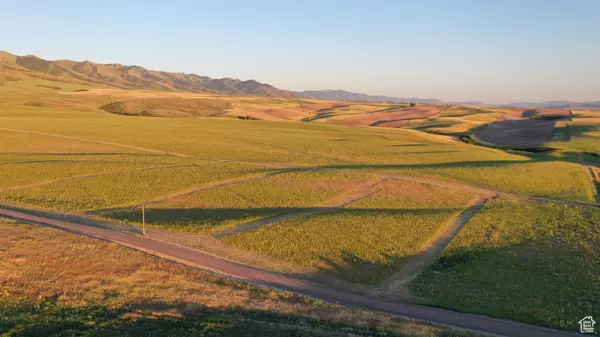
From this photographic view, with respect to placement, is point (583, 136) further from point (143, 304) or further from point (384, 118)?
point (143, 304)

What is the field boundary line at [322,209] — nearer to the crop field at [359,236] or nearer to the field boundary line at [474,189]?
the crop field at [359,236]

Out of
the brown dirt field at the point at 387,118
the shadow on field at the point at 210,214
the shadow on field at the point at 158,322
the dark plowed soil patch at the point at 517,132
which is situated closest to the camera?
the shadow on field at the point at 158,322

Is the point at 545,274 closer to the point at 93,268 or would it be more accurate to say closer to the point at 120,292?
the point at 120,292

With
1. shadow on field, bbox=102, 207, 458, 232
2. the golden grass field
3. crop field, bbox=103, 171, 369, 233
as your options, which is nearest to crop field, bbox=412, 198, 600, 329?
the golden grass field

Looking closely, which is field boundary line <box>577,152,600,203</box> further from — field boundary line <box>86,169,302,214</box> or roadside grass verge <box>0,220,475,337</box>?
roadside grass verge <box>0,220,475,337</box>

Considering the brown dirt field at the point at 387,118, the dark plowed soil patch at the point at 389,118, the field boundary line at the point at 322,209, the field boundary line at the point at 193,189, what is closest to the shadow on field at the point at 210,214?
the field boundary line at the point at 322,209
